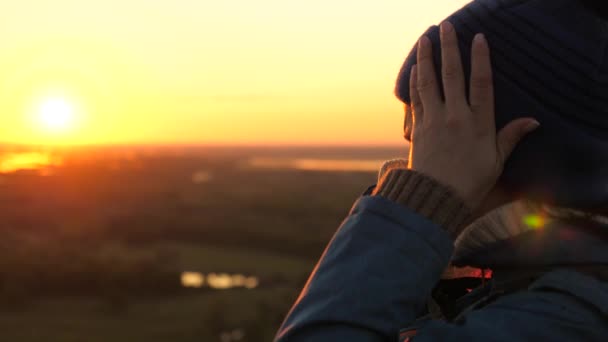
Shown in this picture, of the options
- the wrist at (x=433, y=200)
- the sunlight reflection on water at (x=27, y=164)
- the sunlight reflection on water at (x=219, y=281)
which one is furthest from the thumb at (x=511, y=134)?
the sunlight reflection on water at (x=27, y=164)

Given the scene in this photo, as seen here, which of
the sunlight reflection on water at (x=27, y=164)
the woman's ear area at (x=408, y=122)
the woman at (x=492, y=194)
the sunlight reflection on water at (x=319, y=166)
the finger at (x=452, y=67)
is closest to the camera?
the woman at (x=492, y=194)

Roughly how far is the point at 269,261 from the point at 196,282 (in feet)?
10.5

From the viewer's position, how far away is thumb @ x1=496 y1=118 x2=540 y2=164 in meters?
1.16

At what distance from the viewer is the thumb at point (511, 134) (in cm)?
116

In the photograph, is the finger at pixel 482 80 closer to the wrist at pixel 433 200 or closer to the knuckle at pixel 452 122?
the knuckle at pixel 452 122

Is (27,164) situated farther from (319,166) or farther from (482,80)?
(482,80)

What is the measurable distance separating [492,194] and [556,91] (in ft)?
0.74

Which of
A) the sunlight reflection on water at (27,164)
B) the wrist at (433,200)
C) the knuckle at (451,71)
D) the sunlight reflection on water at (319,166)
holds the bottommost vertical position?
the sunlight reflection on water at (319,166)

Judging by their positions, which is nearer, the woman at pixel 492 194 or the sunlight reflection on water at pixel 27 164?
the woman at pixel 492 194

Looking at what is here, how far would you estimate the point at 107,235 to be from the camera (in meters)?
21.0

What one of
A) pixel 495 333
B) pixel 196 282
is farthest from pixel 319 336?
pixel 196 282

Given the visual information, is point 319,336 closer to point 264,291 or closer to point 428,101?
point 428,101

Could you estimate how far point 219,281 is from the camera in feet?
49.4

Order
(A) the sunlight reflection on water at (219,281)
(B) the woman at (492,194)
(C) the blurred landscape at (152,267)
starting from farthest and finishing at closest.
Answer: (A) the sunlight reflection on water at (219,281)
(C) the blurred landscape at (152,267)
(B) the woman at (492,194)
